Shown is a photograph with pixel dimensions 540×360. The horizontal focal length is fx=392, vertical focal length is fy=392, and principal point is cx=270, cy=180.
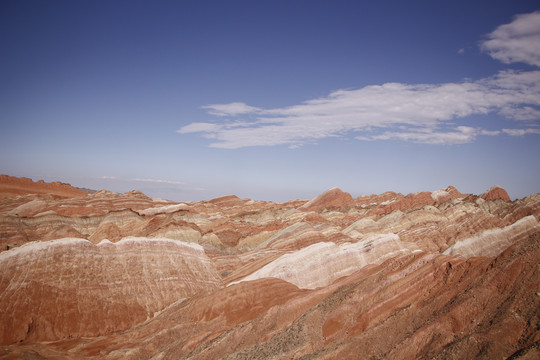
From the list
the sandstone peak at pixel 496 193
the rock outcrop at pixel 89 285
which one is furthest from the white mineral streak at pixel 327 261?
the sandstone peak at pixel 496 193

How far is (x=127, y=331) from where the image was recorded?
23688 millimetres

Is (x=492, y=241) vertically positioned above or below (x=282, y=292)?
above

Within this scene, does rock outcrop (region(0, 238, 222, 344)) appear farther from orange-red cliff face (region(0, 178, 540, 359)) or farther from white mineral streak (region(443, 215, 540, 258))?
white mineral streak (region(443, 215, 540, 258))

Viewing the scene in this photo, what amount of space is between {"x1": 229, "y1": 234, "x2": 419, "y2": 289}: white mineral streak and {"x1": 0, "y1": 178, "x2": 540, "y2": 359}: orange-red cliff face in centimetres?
10

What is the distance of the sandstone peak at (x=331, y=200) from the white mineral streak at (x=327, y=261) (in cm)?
4615

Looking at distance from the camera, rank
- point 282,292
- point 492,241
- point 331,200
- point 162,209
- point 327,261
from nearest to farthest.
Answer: point 282,292 → point 327,261 → point 492,241 → point 162,209 → point 331,200

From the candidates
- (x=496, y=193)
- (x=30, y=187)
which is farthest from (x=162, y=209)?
(x=496, y=193)

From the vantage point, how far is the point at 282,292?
81.1 ft

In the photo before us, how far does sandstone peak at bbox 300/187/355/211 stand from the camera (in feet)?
259

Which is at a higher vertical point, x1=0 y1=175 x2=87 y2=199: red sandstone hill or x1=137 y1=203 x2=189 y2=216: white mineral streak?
x1=0 y1=175 x2=87 y2=199: red sandstone hill

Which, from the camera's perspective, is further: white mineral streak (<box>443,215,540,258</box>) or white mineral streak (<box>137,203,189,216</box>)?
white mineral streak (<box>137,203,189,216</box>)

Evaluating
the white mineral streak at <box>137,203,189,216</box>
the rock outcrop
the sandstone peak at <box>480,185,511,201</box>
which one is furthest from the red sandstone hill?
the sandstone peak at <box>480,185,511,201</box>

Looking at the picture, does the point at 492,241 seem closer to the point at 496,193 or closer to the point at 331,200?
the point at 496,193

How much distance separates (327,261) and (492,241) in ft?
44.7
